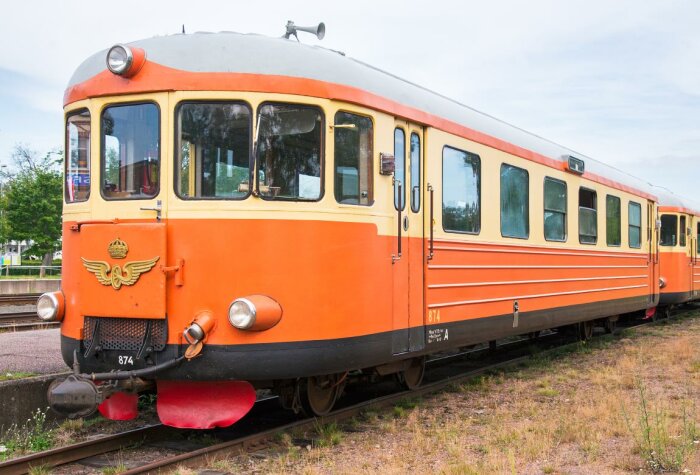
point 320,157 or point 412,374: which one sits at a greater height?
point 320,157

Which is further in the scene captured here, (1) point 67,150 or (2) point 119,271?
(1) point 67,150

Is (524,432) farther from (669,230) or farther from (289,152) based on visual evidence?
(669,230)

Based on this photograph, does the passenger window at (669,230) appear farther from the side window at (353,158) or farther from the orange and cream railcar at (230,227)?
the side window at (353,158)

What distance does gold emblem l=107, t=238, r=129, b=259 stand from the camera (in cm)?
586

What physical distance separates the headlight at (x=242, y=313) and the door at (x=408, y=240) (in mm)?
1661

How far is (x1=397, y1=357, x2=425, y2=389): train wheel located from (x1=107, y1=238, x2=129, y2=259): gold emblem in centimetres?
341

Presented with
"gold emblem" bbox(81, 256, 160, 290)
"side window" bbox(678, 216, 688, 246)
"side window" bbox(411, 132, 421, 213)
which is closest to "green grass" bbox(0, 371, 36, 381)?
"gold emblem" bbox(81, 256, 160, 290)

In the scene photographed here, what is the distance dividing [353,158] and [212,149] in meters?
1.23

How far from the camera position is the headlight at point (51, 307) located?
6.30m

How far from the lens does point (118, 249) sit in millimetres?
5879

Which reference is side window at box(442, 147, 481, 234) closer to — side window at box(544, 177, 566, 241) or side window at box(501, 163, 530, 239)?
side window at box(501, 163, 530, 239)

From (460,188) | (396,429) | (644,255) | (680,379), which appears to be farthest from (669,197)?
(396,429)

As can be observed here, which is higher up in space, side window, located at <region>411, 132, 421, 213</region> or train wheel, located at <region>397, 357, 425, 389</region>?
side window, located at <region>411, 132, 421, 213</region>

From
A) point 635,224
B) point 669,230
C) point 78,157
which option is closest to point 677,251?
point 669,230
